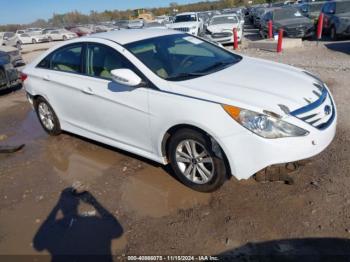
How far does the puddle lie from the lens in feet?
12.2

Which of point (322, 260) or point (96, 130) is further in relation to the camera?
point (96, 130)

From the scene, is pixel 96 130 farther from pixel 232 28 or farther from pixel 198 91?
pixel 232 28

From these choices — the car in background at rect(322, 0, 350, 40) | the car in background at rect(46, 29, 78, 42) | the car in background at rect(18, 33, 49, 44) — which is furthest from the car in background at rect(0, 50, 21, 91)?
the car in background at rect(18, 33, 49, 44)

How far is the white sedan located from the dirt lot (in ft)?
1.14

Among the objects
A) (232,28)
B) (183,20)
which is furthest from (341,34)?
(183,20)

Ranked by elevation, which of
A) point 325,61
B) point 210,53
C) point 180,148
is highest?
point 210,53

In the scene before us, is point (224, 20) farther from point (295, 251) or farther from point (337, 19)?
point (295, 251)

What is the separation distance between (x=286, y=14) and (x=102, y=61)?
14780 millimetres

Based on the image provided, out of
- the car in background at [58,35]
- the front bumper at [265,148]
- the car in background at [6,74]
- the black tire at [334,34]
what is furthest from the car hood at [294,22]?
the car in background at [58,35]

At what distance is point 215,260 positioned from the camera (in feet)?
9.55

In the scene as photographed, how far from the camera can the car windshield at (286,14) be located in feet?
55.3

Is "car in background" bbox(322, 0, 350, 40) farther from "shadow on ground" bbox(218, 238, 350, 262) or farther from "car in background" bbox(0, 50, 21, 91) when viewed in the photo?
"shadow on ground" bbox(218, 238, 350, 262)

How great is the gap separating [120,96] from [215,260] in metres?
2.21

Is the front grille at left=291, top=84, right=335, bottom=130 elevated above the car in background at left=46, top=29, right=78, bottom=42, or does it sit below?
above
